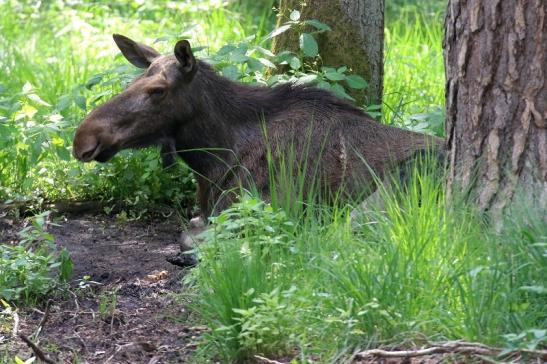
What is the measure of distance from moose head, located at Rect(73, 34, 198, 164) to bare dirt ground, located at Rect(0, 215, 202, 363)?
2.21 ft

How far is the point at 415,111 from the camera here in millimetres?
8148

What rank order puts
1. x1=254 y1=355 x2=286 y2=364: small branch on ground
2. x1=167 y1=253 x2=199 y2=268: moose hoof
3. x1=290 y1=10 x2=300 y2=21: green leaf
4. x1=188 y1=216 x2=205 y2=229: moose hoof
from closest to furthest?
x1=254 y1=355 x2=286 y2=364: small branch on ground < x1=167 y1=253 x2=199 y2=268: moose hoof < x1=188 y1=216 x2=205 y2=229: moose hoof < x1=290 y1=10 x2=300 y2=21: green leaf

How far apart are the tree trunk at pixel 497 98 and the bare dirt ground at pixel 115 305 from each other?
1539mm

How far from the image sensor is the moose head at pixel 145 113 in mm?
6371

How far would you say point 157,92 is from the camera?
257 inches

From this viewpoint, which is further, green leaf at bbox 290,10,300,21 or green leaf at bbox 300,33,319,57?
green leaf at bbox 290,10,300,21

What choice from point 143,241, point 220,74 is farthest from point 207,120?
point 143,241

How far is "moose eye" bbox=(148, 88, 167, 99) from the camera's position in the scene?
6516mm

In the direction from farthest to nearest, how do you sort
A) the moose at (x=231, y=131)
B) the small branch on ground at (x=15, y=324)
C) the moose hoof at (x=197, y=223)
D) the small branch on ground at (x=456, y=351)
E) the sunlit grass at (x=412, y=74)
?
the sunlit grass at (x=412, y=74) < the moose hoof at (x=197, y=223) < the moose at (x=231, y=131) < the small branch on ground at (x=15, y=324) < the small branch on ground at (x=456, y=351)

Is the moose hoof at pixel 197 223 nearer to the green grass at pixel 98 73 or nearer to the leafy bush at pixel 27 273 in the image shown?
the green grass at pixel 98 73

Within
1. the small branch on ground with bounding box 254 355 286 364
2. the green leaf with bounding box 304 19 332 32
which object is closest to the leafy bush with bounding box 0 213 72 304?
the small branch on ground with bounding box 254 355 286 364

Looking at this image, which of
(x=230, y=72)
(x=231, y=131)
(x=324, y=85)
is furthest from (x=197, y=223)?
(x=324, y=85)

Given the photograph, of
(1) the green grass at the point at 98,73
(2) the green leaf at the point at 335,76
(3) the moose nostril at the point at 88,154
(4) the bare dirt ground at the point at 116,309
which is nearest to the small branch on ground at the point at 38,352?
(4) the bare dirt ground at the point at 116,309

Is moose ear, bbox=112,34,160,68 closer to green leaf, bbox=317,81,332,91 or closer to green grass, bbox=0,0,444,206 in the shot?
green grass, bbox=0,0,444,206
